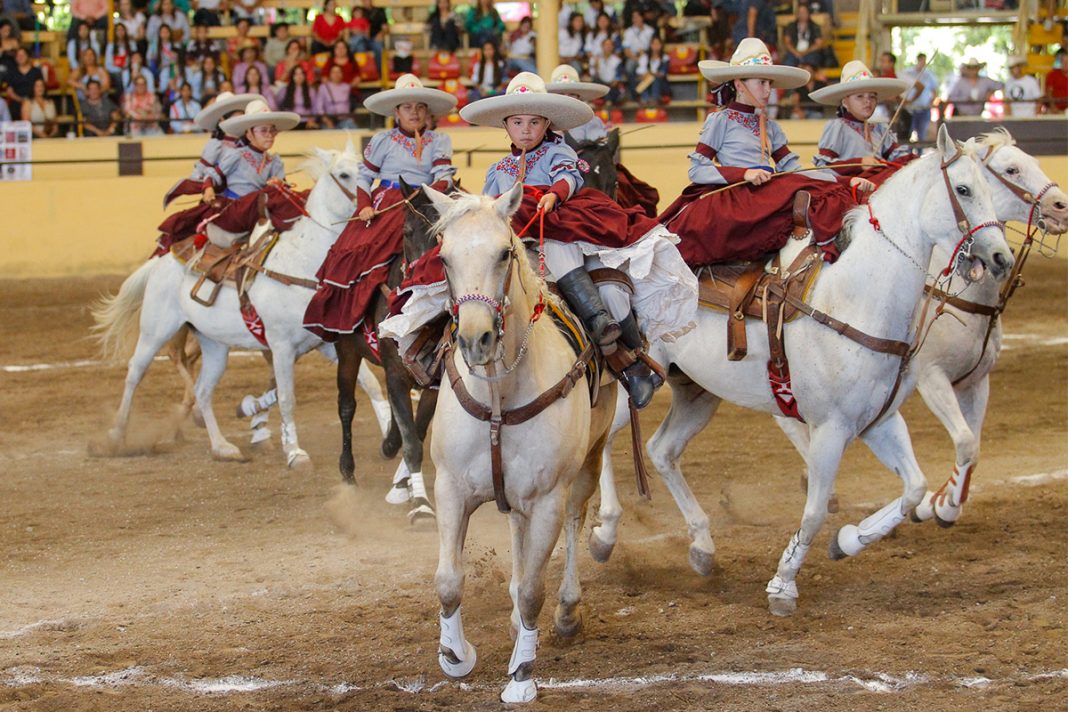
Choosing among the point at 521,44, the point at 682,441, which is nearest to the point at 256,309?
the point at 682,441

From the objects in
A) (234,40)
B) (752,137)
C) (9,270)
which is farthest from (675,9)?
(752,137)

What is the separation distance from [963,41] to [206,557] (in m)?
17.5

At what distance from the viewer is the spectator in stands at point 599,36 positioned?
781 inches

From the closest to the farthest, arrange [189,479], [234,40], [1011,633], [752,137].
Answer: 1. [1011,633]
2. [752,137]
3. [189,479]
4. [234,40]

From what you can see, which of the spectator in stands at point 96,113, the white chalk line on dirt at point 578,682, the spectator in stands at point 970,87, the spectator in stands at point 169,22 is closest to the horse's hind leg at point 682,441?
the white chalk line on dirt at point 578,682

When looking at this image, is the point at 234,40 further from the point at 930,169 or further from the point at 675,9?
the point at 930,169

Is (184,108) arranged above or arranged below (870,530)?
above

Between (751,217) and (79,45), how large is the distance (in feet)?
53.2

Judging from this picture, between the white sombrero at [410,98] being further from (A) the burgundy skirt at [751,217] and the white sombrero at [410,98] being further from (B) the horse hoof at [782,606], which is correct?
(B) the horse hoof at [782,606]

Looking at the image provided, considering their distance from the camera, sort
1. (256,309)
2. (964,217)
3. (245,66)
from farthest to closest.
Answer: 1. (245,66)
2. (256,309)
3. (964,217)

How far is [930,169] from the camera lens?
6.32m

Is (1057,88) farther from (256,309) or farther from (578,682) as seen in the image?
(578,682)

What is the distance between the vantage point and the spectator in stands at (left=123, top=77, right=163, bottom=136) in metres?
19.2

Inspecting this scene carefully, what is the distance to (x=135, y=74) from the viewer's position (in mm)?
19547
